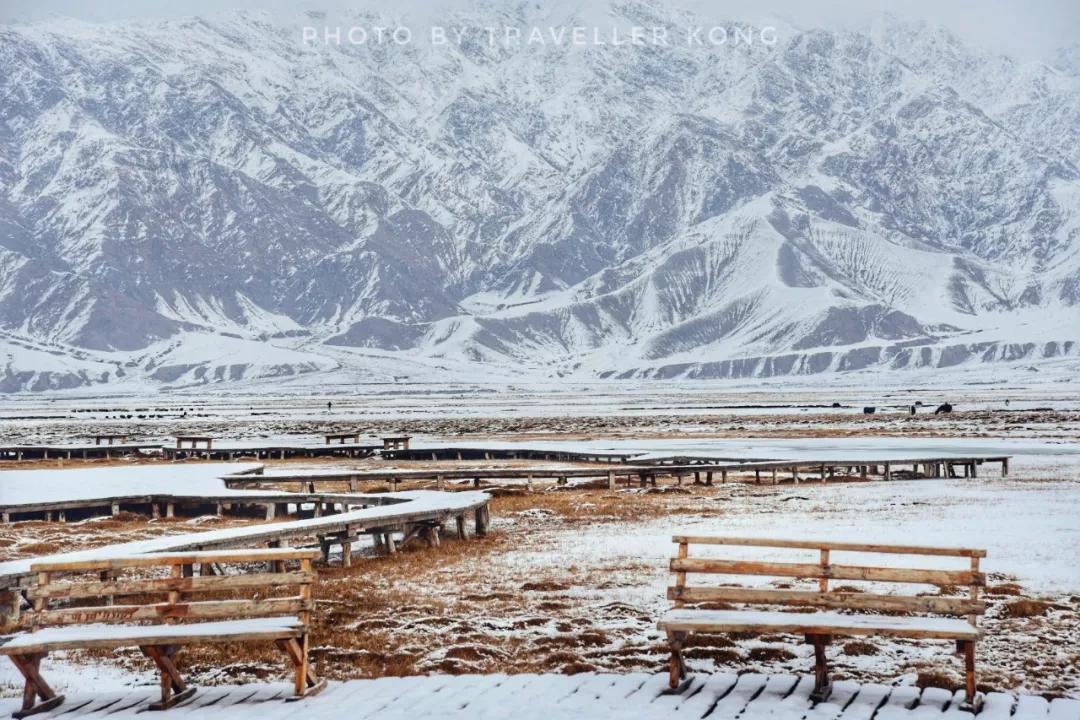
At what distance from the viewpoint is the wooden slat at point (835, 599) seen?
11977 mm

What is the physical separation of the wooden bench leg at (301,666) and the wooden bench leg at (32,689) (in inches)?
84.9

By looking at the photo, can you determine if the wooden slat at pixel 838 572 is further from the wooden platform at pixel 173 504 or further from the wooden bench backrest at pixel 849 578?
the wooden platform at pixel 173 504

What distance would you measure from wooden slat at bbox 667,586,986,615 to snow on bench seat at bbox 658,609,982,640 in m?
0.13

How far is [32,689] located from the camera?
1146cm

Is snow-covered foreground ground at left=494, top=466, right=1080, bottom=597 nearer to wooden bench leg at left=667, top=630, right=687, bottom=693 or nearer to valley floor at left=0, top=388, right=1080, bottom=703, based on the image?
valley floor at left=0, top=388, right=1080, bottom=703

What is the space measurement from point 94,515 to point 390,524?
12.3m

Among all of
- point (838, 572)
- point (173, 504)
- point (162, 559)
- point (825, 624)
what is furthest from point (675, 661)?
point (173, 504)

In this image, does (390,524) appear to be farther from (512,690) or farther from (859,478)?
(859,478)

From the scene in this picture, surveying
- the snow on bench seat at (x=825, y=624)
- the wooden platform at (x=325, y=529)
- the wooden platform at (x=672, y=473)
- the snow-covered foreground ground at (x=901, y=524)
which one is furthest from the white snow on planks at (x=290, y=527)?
the wooden platform at (x=672, y=473)

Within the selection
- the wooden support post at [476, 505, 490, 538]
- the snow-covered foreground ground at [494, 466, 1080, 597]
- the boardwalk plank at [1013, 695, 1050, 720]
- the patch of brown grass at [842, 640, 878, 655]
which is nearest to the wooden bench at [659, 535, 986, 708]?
the boardwalk plank at [1013, 695, 1050, 720]

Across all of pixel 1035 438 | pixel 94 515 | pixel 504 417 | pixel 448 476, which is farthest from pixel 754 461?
pixel 504 417

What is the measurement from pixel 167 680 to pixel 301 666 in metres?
1.21

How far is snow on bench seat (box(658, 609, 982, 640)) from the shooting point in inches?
455

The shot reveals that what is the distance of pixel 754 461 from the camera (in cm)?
4325
